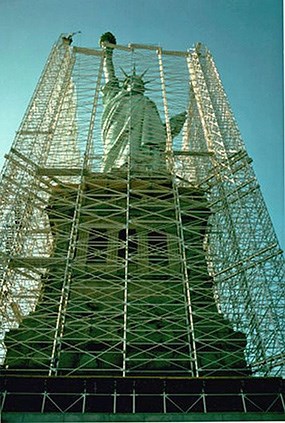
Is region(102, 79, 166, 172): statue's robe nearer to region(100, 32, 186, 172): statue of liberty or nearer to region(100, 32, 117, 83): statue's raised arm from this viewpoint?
region(100, 32, 186, 172): statue of liberty

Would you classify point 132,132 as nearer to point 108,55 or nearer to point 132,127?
point 132,127

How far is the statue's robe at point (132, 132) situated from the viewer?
115 ft

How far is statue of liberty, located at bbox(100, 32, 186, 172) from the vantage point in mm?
35094

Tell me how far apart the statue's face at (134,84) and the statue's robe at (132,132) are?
0.38 meters

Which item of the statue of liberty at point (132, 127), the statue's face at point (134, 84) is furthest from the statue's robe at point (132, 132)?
the statue's face at point (134, 84)

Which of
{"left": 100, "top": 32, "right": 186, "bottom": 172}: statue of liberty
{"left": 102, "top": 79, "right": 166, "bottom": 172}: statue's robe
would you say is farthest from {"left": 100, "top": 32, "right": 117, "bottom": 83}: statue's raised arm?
{"left": 102, "top": 79, "right": 166, "bottom": 172}: statue's robe

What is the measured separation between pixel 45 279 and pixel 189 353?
24.1 ft

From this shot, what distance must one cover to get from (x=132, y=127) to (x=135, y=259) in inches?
453

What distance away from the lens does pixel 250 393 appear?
66.4ft

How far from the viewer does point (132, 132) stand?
121 feet

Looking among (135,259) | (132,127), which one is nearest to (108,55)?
(132,127)

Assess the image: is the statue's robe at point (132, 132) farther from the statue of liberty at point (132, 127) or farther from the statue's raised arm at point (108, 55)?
the statue's raised arm at point (108, 55)

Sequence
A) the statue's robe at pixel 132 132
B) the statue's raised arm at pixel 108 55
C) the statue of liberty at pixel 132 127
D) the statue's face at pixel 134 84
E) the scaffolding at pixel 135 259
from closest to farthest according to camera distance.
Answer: the scaffolding at pixel 135 259 < the statue's robe at pixel 132 132 < the statue of liberty at pixel 132 127 < the statue's face at pixel 134 84 < the statue's raised arm at pixel 108 55

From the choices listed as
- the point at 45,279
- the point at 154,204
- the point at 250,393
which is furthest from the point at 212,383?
the point at 154,204
